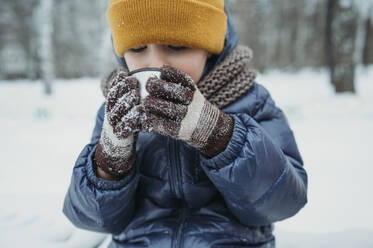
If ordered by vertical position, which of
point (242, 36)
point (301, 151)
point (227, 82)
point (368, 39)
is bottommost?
point (301, 151)

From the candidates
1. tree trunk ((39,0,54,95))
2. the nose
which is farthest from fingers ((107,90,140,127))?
tree trunk ((39,0,54,95))

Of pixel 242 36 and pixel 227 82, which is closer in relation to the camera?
pixel 227 82

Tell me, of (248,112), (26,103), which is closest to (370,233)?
(248,112)

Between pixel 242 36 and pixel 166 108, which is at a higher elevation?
pixel 242 36

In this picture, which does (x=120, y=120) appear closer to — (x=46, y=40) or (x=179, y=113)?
(x=179, y=113)

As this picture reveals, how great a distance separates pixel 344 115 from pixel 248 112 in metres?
3.75

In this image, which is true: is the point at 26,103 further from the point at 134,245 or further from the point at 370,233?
the point at 370,233

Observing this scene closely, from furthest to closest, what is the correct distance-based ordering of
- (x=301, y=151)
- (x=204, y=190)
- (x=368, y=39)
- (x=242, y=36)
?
(x=368, y=39) < (x=242, y=36) < (x=301, y=151) < (x=204, y=190)

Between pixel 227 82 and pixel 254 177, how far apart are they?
38cm

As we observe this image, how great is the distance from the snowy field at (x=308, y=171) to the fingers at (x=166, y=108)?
107 centimetres

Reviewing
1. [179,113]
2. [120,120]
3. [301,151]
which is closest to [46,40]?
[301,151]

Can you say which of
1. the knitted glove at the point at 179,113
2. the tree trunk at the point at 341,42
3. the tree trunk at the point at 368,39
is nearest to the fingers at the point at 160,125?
the knitted glove at the point at 179,113

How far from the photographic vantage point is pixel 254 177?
0.76 meters

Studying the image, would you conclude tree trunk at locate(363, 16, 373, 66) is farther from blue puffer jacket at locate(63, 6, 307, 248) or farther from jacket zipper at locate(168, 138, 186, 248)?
jacket zipper at locate(168, 138, 186, 248)
